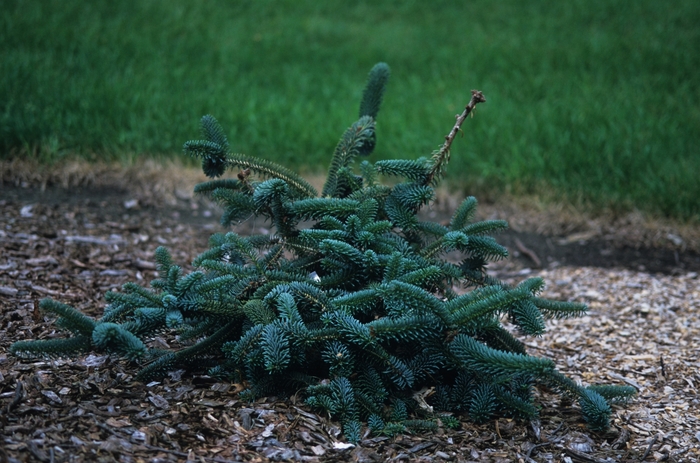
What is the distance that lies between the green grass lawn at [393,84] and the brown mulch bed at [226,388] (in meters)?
1.18

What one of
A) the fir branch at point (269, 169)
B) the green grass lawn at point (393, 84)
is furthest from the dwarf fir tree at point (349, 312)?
the green grass lawn at point (393, 84)

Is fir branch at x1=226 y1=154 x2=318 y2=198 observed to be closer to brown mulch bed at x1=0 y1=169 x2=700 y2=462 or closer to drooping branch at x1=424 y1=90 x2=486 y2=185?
drooping branch at x1=424 y1=90 x2=486 y2=185

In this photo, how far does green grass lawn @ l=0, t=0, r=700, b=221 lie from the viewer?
5.06 meters

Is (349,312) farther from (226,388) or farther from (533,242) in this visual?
(533,242)

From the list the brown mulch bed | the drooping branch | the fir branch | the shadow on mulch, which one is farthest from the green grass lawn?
the drooping branch

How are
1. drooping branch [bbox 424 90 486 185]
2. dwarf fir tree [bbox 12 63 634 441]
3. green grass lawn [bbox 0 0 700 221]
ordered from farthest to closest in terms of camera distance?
green grass lawn [bbox 0 0 700 221]
drooping branch [bbox 424 90 486 185]
dwarf fir tree [bbox 12 63 634 441]

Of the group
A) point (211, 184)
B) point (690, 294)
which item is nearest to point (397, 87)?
point (690, 294)

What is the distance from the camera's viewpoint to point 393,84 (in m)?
6.64

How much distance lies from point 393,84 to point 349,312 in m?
4.89

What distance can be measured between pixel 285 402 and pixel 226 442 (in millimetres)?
268

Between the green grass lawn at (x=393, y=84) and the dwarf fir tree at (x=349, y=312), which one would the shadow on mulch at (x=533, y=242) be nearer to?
the green grass lawn at (x=393, y=84)

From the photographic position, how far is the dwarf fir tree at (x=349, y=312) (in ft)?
6.49

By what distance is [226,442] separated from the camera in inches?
75.2

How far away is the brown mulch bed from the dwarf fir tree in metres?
0.08
